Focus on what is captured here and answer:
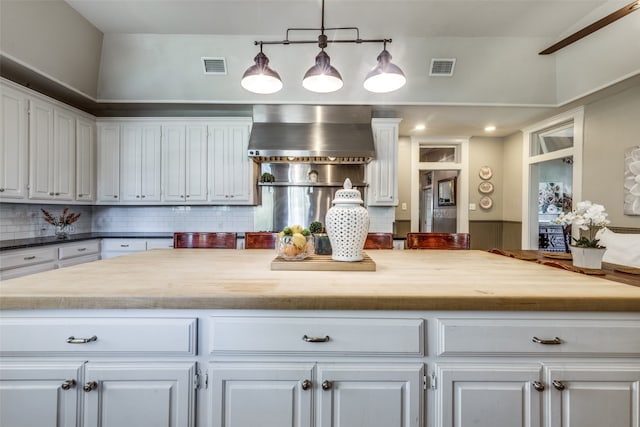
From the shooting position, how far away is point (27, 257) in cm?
267

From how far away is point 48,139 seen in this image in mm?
3137

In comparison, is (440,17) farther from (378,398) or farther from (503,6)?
(378,398)

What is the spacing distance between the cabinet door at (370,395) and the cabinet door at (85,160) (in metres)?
3.96

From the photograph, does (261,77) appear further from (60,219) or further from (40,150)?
(60,219)

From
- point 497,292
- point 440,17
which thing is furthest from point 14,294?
A: point 440,17

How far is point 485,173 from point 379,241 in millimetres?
3692

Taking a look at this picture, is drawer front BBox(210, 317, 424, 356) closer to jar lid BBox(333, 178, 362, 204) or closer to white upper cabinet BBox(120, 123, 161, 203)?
jar lid BBox(333, 178, 362, 204)

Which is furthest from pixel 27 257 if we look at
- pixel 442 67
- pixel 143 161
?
pixel 442 67

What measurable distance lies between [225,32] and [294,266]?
3155 mm

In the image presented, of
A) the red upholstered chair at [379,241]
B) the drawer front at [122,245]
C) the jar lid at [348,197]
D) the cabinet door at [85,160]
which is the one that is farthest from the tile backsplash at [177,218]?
the jar lid at [348,197]

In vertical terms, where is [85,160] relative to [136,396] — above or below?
above

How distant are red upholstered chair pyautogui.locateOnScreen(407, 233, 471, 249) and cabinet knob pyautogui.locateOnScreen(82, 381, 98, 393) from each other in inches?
80.9

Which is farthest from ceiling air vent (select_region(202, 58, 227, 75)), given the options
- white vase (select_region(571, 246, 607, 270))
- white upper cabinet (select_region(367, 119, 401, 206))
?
white vase (select_region(571, 246, 607, 270))

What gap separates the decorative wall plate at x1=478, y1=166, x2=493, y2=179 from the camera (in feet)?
16.9
